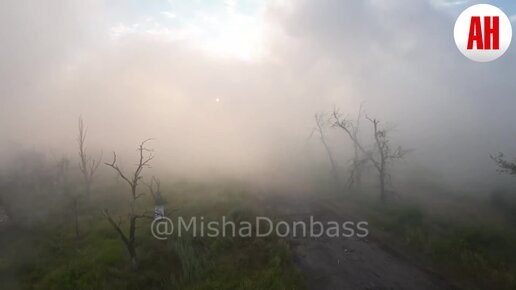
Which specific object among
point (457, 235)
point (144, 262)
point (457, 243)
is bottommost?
point (144, 262)

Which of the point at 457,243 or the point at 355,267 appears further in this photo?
the point at 457,243

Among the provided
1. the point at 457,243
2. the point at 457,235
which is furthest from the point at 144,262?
the point at 457,235

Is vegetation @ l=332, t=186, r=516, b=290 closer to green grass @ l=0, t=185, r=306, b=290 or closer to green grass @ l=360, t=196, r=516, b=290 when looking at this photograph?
green grass @ l=360, t=196, r=516, b=290

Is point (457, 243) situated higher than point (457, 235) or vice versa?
point (457, 235)

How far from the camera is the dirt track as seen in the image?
17.3 metres

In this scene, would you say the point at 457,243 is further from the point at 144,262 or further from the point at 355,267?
the point at 144,262

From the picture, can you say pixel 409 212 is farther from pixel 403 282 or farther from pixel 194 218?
pixel 194 218

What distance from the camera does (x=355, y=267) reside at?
19078 mm

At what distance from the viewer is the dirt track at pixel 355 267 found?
56.6 feet

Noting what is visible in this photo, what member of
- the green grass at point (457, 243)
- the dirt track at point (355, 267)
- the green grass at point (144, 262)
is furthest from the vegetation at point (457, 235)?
the green grass at point (144, 262)

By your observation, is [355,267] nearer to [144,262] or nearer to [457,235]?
[457,235]

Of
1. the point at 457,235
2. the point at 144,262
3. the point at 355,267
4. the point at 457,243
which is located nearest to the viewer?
the point at 355,267

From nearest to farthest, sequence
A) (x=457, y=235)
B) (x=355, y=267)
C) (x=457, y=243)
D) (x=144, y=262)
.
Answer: (x=355, y=267)
(x=457, y=243)
(x=144, y=262)
(x=457, y=235)

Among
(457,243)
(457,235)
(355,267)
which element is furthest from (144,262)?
(457,235)
